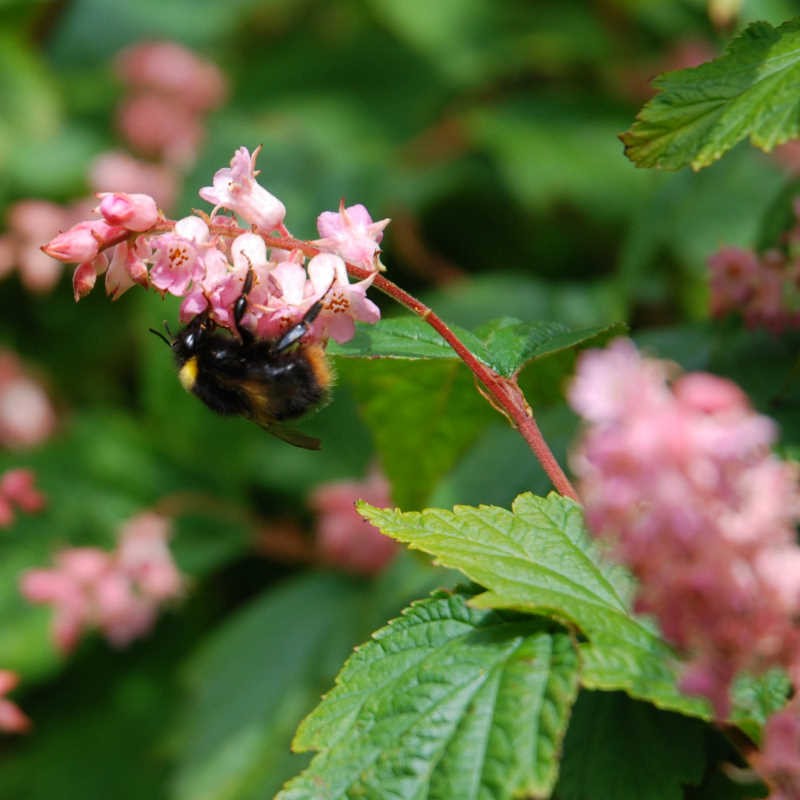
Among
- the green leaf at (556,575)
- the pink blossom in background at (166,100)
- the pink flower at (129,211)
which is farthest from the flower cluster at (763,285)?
the pink blossom in background at (166,100)

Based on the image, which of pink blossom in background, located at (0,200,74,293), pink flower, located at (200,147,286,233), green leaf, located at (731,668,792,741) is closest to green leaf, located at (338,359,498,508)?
pink flower, located at (200,147,286,233)

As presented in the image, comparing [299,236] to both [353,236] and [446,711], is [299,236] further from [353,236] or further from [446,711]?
[446,711]

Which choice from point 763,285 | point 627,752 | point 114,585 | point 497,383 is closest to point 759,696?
point 627,752

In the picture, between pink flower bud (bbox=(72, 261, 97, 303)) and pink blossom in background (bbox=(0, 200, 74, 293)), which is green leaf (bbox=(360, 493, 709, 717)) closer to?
pink flower bud (bbox=(72, 261, 97, 303))

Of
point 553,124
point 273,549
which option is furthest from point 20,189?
point 553,124

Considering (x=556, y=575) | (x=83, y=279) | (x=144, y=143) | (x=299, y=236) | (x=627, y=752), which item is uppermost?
(x=144, y=143)

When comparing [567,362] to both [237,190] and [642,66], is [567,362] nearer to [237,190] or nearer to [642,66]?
[237,190]
